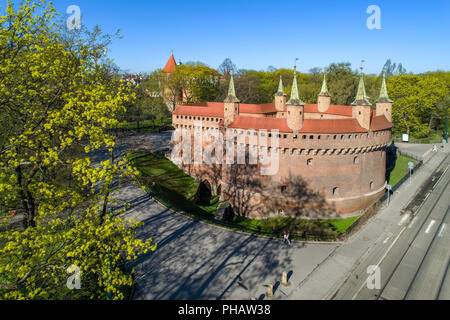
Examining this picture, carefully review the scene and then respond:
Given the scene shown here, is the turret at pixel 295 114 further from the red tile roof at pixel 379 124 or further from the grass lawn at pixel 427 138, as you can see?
the grass lawn at pixel 427 138

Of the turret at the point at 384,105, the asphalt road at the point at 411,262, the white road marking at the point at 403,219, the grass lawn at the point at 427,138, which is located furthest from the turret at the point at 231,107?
the grass lawn at the point at 427,138

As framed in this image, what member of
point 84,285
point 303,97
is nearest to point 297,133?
point 84,285

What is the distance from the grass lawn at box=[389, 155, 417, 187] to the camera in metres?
36.8

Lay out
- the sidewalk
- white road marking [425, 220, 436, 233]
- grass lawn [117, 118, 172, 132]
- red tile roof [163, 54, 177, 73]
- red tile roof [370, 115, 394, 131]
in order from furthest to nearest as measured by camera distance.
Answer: red tile roof [163, 54, 177, 73] → grass lawn [117, 118, 172, 132] → red tile roof [370, 115, 394, 131] → white road marking [425, 220, 436, 233] → the sidewalk

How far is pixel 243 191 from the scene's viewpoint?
30828 millimetres

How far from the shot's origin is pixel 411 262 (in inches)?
749

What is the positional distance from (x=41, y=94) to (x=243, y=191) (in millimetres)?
21396

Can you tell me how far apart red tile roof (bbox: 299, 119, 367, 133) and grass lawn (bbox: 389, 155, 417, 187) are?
11.8m

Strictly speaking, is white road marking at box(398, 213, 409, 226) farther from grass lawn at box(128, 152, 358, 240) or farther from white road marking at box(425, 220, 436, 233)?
grass lawn at box(128, 152, 358, 240)

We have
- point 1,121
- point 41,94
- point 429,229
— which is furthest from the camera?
point 429,229

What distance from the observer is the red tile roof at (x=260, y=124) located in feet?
90.3

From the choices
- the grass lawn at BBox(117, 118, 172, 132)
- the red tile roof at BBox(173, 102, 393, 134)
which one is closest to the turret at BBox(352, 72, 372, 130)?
the red tile roof at BBox(173, 102, 393, 134)

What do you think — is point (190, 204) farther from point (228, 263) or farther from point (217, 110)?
point (228, 263)
